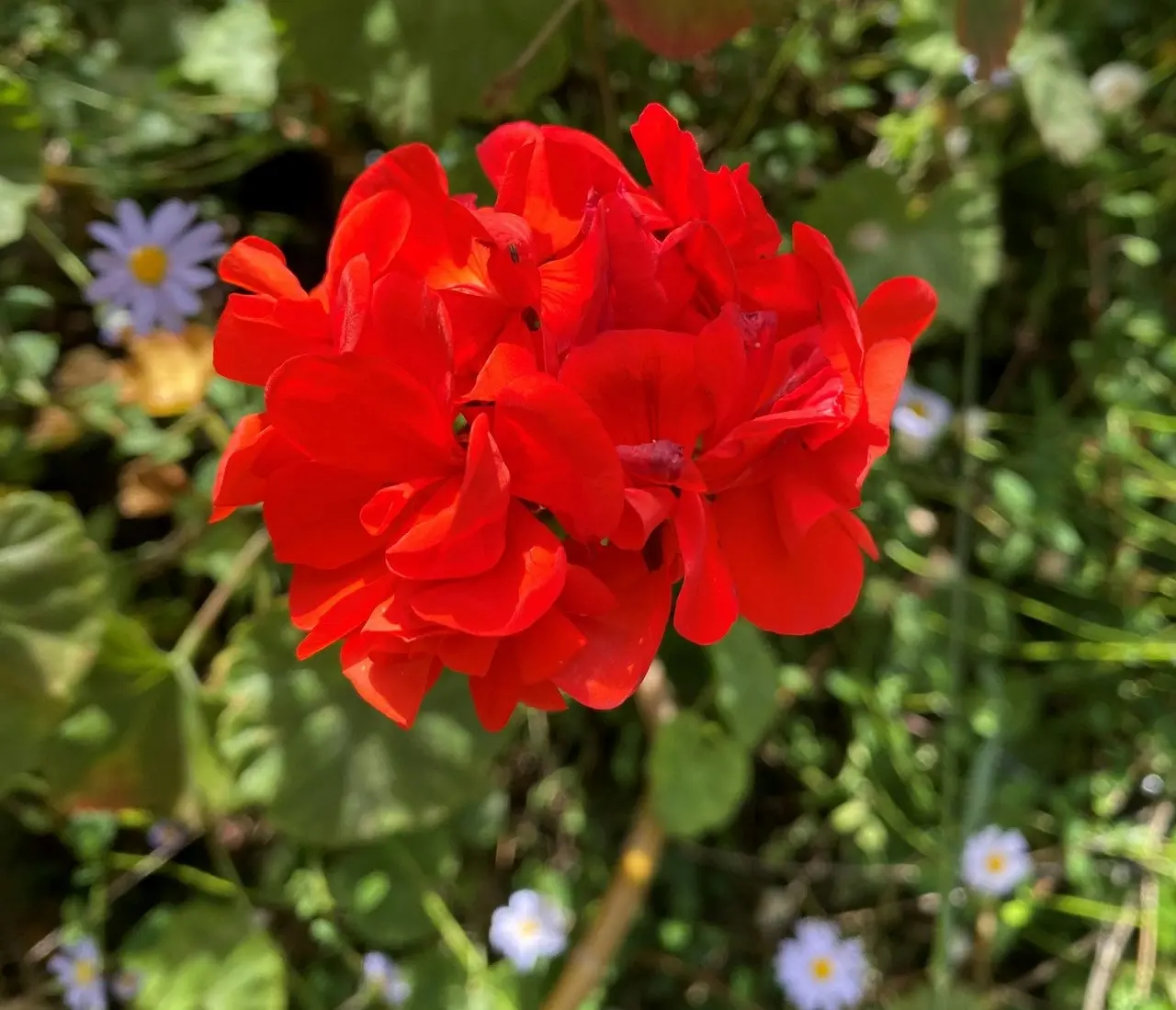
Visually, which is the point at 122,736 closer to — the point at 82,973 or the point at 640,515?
the point at 82,973

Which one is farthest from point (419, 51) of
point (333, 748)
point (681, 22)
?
point (333, 748)

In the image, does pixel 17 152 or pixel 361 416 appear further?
pixel 17 152

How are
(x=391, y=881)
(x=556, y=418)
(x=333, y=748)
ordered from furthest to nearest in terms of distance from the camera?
1. (x=391, y=881)
2. (x=333, y=748)
3. (x=556, y=418)

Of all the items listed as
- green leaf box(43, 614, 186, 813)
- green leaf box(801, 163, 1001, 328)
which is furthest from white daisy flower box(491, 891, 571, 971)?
green leaf box(801, 163, 1001, 328)

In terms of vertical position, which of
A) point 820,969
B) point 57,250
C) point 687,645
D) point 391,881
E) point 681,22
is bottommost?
point 820,969

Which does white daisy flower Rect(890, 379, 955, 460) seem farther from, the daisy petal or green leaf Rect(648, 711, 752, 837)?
the daisy petal

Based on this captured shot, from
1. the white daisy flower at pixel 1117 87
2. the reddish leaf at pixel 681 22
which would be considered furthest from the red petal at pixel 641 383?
the white daisy flower at pixel 1117 87
